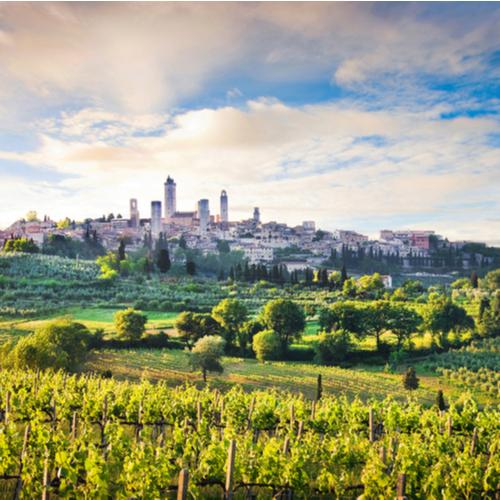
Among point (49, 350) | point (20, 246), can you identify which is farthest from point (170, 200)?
point (49, 350)

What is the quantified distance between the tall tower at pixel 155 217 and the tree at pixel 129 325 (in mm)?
73556

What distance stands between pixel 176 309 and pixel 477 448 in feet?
96.6

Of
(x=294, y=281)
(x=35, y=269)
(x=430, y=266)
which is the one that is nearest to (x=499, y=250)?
(x=430, y=266)

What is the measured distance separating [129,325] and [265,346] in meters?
7.52

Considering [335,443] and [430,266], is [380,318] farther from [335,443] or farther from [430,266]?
[430,266]

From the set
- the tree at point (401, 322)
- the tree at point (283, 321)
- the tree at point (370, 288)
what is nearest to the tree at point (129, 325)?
the tree at point (283, 321)

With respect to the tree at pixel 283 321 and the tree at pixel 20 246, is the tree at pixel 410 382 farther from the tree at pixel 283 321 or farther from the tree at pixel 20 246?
the tree at pixel 20 246

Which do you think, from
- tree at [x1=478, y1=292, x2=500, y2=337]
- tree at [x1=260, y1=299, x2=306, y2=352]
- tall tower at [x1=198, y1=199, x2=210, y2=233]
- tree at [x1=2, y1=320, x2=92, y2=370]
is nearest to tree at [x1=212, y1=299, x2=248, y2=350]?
tree at [x1=260, y1=299, x2=306, y2=352]

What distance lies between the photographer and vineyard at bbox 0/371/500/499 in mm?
5098

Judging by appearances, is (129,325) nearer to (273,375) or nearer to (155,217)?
(273,375)

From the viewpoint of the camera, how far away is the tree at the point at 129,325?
25266mm

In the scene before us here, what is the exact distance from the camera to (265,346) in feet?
80.8

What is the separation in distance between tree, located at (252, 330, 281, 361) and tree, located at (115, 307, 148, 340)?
6.47 meters

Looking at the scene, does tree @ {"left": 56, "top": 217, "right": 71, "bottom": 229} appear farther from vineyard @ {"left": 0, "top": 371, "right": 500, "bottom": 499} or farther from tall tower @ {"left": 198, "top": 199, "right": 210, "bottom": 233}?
vineyard @ {"left": 0, "top": 371, "right": 500, "bottom": 499}
